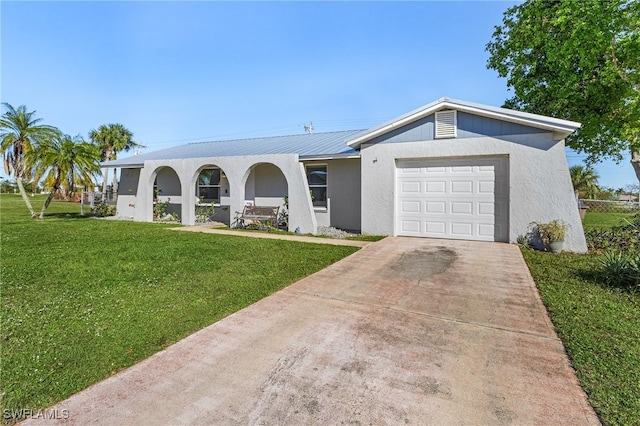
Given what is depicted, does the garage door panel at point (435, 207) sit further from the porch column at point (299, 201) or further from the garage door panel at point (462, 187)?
the porch column at point (299, 201)

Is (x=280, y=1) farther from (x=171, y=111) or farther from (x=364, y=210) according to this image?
(x=171, y=111)

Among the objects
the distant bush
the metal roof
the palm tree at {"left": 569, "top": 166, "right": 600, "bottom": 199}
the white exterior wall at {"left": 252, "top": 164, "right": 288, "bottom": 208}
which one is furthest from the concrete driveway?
the palm tree at {"left": 569, "top": 166, "right": 600, "bottom": 199}

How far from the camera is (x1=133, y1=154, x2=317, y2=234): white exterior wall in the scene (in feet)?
38.5

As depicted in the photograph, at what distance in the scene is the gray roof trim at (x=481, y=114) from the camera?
8086 mm

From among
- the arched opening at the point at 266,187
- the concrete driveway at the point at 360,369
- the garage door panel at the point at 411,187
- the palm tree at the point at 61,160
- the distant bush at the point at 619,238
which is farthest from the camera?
the palm tree at the point at 61,160

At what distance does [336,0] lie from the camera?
11211 mm

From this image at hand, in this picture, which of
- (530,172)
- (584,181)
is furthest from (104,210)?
(584,181)

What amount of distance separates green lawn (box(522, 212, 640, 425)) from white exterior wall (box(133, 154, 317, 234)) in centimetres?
746

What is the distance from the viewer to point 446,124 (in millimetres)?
9570

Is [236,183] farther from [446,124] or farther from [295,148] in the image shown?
[446,124]

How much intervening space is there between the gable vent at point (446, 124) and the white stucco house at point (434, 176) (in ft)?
0.09

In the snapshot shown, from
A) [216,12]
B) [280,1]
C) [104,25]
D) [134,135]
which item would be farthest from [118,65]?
[134,135]

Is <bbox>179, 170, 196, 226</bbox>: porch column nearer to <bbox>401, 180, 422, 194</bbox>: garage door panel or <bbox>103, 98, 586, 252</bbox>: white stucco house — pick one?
<bbox>103, 98, 586, 252</bbox>: white stucco house

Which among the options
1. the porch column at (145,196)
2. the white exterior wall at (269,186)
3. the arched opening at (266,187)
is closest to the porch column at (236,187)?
the arched opening at (266,187)
